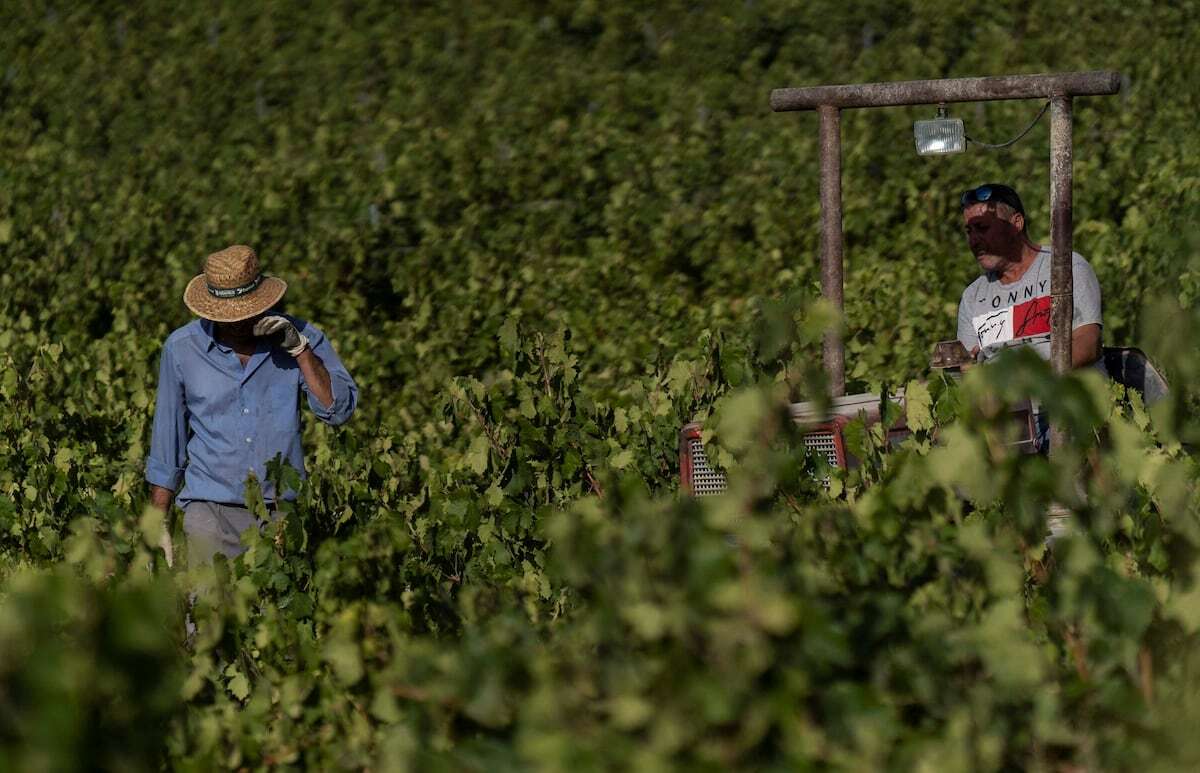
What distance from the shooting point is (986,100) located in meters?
6.43

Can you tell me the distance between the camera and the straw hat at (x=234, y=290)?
538cm

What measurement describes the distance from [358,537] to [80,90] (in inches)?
553

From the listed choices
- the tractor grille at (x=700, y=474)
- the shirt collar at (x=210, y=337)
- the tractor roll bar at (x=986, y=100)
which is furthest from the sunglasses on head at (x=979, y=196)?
the shirt collar at (x=210, y=337)

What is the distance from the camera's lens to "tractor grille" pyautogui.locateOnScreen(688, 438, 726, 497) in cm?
586

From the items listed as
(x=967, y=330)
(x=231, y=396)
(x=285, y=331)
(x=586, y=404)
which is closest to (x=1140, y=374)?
(x=967, y=330)

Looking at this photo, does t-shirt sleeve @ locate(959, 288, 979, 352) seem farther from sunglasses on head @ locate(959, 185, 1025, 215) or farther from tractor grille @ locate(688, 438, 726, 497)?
tractor grille @ locate(688, 438, 726, 497)

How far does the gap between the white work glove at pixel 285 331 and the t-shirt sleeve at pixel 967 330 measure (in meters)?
2.17

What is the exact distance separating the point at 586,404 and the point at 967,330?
1.30m

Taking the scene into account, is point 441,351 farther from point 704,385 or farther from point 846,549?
point 846,549

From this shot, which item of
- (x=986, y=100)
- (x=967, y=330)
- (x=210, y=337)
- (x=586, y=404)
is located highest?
(x=986, y=100)

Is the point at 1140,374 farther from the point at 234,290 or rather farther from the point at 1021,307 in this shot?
the point at 234,290

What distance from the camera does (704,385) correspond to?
19.3 feet

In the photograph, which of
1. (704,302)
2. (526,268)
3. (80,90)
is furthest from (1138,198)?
(80,90)

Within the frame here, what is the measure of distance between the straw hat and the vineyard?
1.86ft
